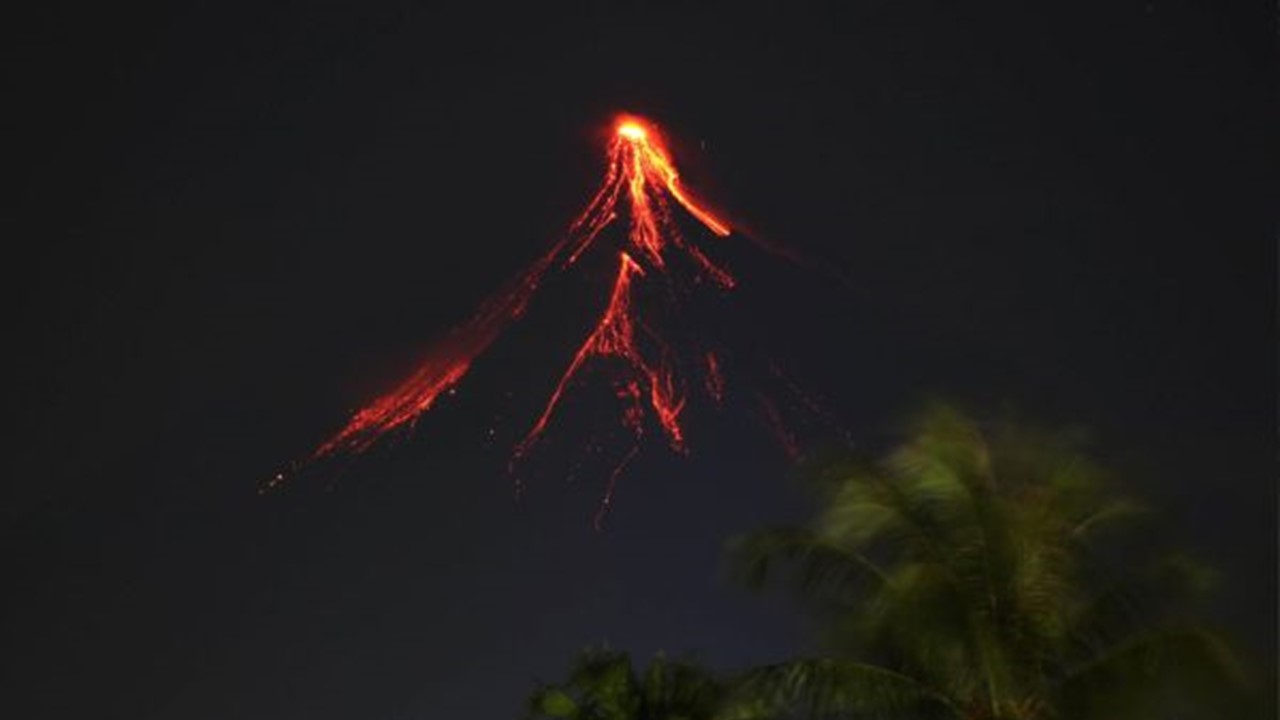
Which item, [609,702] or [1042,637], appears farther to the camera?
[609,702]

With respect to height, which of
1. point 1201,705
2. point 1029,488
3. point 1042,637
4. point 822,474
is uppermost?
point 822,474

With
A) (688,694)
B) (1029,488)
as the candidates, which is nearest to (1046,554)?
(1029,488)

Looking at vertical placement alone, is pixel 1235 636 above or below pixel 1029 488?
below

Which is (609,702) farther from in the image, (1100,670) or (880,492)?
(1100,670)
